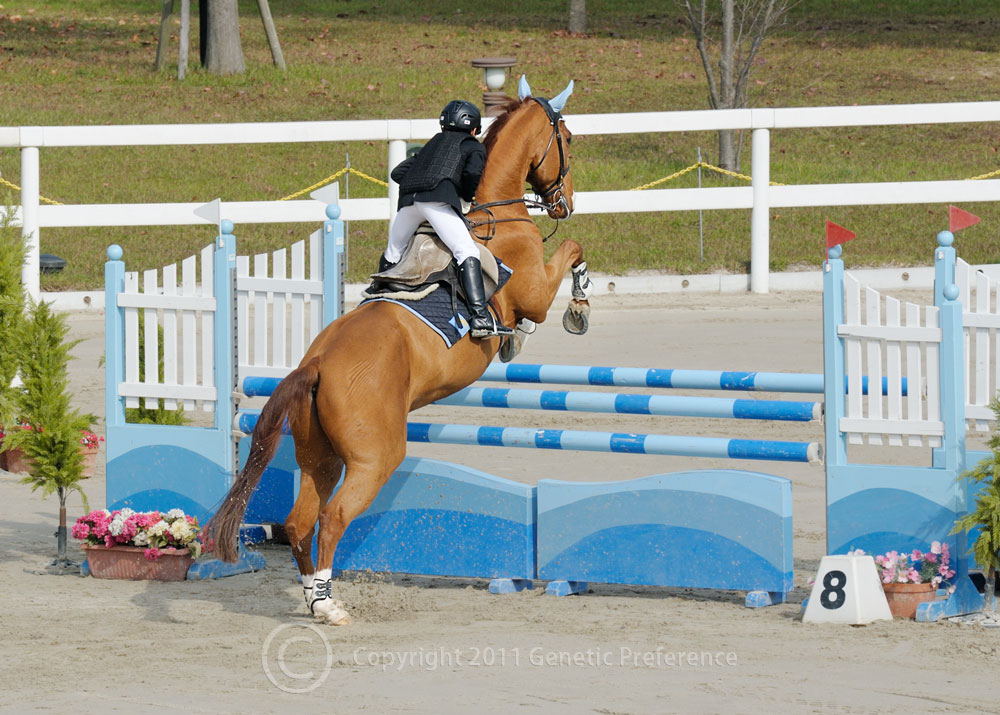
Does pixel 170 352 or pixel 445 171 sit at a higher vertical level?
pixel 445 171

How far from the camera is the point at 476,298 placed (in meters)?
6.64

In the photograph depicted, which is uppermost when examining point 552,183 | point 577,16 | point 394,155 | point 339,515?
point 577,16

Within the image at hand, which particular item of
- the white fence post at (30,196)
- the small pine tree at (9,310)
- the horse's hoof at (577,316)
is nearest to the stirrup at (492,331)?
the horse's hoof at (577,316)

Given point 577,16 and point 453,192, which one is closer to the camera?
point 453,192

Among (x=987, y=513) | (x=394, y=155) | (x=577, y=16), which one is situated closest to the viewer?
(x=987, y=513)

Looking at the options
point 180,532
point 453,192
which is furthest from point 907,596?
point 180,532

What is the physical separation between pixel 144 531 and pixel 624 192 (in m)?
8.45

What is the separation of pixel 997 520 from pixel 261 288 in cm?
362

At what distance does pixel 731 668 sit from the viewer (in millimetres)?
5504

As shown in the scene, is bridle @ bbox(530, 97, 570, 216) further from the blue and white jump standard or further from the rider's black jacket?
the blue and white jump standard

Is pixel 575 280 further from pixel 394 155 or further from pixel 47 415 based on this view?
pixel 394 155

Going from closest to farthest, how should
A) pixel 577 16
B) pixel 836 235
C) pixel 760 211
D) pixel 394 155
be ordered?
pixel 836 235 → pixel 394 155 → pixel 760 211 → pixel 577 16

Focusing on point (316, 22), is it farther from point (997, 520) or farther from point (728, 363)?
point (997, 520)

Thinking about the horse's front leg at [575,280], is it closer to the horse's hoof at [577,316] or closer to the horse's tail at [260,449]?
the horse's hoof at [577,316]
